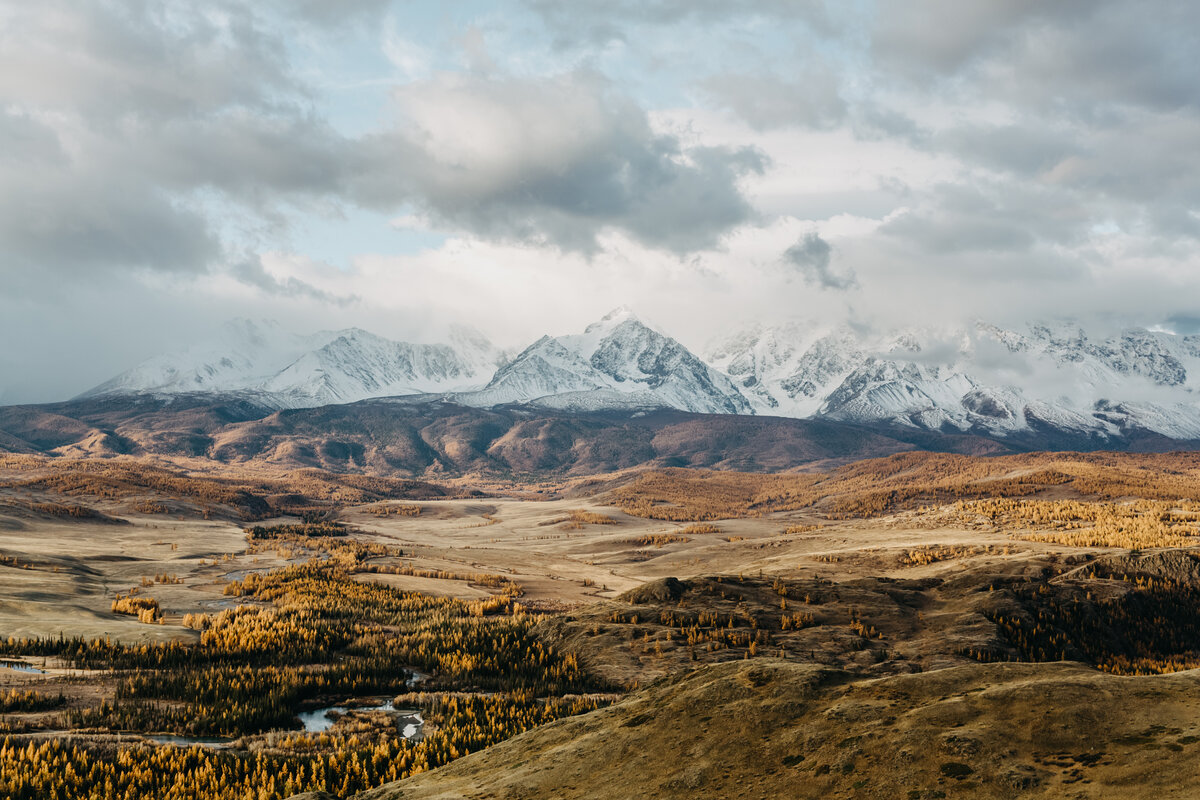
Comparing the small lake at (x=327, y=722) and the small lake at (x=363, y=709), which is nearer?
the small lake at (x=327, y=722)

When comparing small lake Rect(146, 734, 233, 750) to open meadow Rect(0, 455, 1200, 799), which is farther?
small lake Rect(146, 734, 233, 750)

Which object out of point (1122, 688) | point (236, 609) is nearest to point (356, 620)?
point (236, 609)

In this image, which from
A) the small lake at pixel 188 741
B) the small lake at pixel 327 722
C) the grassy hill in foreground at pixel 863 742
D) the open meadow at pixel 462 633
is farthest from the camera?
the small lake at pixel 327 722

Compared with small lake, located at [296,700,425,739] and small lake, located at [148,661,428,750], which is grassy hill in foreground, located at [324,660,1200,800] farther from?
small lake, located at [148,661,428,750]

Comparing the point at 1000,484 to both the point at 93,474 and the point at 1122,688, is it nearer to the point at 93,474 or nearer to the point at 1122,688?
the point at 1122,688

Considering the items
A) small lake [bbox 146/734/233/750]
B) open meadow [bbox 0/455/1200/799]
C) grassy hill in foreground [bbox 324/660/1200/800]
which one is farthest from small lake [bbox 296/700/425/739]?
grassy hill in foreground [bbox 324/660/1200/800]

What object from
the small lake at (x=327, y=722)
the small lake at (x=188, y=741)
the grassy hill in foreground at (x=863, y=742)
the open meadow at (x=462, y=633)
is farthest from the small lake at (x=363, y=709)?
the grassy hill in foreground at (x=863, y=742)

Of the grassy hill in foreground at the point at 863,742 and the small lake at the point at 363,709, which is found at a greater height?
the grassy hill in foreground at the point at 863,742

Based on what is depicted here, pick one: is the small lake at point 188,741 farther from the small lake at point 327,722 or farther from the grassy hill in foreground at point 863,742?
the grassy hill in foreground at point 863,742

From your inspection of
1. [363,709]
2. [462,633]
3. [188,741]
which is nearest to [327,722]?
[363,709]

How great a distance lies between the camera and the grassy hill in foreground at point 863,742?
1045 cm

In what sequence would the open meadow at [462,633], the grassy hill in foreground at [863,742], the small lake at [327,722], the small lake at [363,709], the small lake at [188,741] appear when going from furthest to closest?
the small lake at [363,709] < the small lake at [327,722] < the small lake at [188,741] < the open meadow at [462,633] < the grassy hill in foreground at [863,742]

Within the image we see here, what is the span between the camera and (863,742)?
12438 millimetres

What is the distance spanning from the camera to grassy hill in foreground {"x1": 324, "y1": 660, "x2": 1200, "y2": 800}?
10.5m
